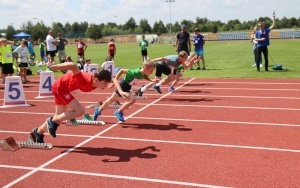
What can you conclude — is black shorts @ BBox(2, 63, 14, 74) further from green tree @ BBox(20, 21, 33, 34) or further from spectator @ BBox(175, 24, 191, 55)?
green tree @ BBox(20, 21, 33, 34)

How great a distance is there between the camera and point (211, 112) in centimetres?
898

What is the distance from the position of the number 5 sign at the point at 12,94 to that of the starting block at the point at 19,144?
A: 4.46 meters

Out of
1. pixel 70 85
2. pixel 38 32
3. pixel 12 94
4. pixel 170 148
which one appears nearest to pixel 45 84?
pixel 12 94

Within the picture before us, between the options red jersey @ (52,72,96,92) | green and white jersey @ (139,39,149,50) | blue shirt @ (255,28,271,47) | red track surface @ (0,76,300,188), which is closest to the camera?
red track surface @ (0,76,300,188)

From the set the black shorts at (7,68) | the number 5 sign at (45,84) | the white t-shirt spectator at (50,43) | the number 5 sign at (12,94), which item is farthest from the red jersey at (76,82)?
the white t-shirt spectator at (50,43)

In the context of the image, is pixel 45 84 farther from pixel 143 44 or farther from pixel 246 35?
pixel 246 35

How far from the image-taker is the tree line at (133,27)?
323 ft

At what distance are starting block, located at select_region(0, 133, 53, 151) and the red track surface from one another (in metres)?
0.11

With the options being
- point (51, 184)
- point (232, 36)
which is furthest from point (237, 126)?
point (232, 36)

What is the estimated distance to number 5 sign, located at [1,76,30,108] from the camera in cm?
1042

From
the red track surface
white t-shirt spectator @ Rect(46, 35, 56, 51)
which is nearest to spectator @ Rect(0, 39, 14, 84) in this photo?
the red track surface

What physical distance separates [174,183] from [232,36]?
247 feet

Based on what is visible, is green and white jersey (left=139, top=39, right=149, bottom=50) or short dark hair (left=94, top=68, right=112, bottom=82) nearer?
short dark hair (left=94, top=68, right=112, bottom=82)

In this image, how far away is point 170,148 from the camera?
240 inches
